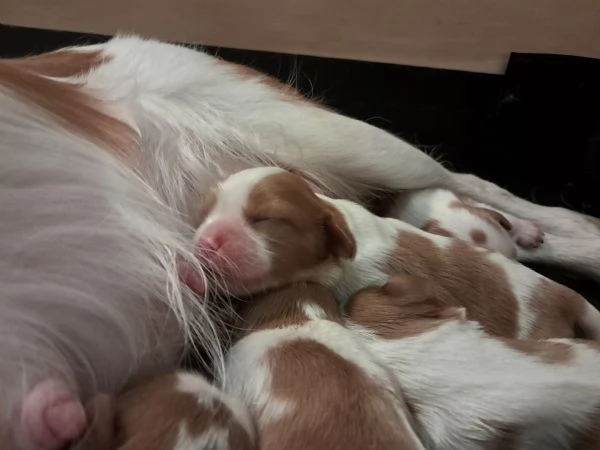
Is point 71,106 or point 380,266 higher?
point 71,106

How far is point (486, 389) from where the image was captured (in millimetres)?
1191

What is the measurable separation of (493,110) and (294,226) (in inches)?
39.7

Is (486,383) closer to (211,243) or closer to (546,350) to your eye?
(546,350)

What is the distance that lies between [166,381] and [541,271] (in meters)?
0.91

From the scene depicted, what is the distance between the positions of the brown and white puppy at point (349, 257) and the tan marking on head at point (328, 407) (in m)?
0.17

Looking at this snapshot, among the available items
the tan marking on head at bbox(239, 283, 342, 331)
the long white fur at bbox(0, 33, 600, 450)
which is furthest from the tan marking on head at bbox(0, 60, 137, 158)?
the tan marking on head at bbox(239, 283, 342, 331)

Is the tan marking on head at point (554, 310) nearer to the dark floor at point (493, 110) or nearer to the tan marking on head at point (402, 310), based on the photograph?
the tan marking on head at point (402, 310)

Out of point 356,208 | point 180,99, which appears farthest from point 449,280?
point 180,99

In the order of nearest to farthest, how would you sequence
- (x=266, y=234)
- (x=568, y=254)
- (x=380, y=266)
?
(x=266, y=234)
(x=380, y=266)
(x=568, y=254)

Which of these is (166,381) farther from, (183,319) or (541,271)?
(541,271)

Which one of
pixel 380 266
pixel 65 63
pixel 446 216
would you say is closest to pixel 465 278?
pixel 380 266

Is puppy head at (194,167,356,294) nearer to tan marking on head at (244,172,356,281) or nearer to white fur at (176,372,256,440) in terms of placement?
tan marking on head at (244,172,356,281)

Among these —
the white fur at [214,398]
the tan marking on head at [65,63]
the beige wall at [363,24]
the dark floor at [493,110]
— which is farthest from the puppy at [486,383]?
the beige wall at [363,24]

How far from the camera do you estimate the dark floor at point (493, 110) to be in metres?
2.03
